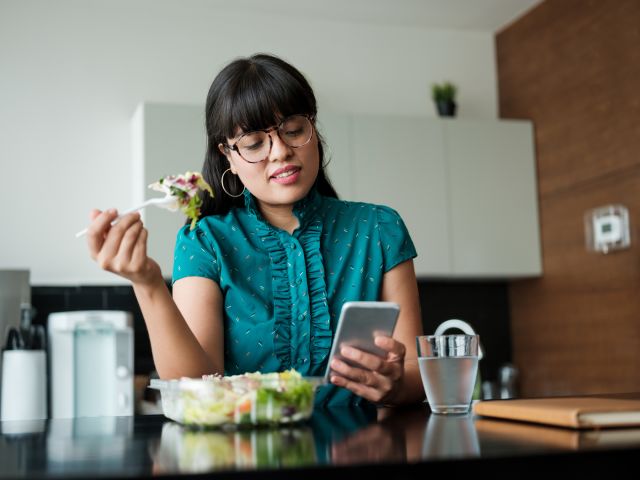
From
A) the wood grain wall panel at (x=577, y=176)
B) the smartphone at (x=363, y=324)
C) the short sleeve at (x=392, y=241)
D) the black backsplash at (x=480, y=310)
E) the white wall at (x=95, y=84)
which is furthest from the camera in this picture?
the black backsplash at (x=480, y=310)

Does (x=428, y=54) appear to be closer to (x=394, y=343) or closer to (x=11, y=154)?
(x=11, y=154)

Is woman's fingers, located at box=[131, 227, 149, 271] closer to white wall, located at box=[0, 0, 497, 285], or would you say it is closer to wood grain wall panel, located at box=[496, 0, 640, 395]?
white wall, located at box=[0, 0, 497, 285]

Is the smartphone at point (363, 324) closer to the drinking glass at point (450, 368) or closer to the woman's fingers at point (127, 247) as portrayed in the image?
the drinking glass at point (450, 368)

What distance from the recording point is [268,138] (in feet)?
4.83

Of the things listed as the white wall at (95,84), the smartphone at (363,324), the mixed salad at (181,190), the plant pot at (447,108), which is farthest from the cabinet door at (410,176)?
the smartphone at (363,324)

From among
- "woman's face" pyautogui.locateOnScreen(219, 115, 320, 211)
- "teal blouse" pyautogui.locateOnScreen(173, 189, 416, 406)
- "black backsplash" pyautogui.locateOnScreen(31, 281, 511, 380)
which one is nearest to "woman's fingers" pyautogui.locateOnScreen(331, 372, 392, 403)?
"teal blouse" pyautogui.locateOnScreen(173, 189, 416, 406)

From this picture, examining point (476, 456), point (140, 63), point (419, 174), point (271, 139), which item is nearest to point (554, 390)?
point (419, 174)

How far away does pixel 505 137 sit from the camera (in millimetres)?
4145

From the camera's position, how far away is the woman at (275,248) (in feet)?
4.81

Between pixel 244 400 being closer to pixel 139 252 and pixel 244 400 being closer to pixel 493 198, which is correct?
pixel 139 252

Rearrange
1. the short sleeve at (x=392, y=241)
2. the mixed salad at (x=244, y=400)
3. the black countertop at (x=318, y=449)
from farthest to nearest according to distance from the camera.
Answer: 1. the short sleeve at (x=392, y=241)
2. the mixed salad at (x=244, y=400)
3. the black countertop at (x=318, y=449)

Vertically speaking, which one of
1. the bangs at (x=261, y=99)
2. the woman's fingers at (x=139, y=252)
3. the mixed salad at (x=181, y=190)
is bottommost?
the woman's fingers at (x=139, y=252)

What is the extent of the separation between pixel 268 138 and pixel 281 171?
0.06 meters

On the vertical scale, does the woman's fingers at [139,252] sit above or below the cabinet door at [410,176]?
below
